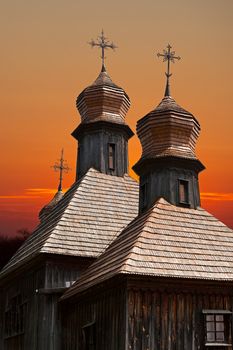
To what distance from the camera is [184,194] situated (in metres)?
24.7

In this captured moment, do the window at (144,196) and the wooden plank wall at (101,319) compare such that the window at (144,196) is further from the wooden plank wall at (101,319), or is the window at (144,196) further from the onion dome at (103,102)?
the onion dome at (103,102)

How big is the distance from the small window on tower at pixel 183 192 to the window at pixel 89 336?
5.50 metres

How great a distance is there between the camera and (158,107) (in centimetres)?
2598

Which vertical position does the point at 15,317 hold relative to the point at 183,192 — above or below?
below

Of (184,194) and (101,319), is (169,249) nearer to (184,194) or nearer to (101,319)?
(101,319)

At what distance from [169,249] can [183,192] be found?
4333mm

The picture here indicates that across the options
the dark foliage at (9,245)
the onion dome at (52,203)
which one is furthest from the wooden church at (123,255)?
the dark foliage at (9,245)

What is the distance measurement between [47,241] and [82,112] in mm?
9498

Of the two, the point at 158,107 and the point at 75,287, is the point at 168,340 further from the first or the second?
the point at 158,107

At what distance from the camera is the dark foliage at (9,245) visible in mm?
60325

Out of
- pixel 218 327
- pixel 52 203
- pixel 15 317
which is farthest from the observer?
pixel 52 203

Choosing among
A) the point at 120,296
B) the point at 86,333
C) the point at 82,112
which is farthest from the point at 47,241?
the point at 82,112

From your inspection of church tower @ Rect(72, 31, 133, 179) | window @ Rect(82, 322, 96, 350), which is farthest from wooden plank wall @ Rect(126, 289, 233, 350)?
church tower @ Rect(72, 31, 133, 179)

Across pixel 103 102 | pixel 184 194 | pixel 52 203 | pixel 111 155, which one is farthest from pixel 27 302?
pixel 52 203
